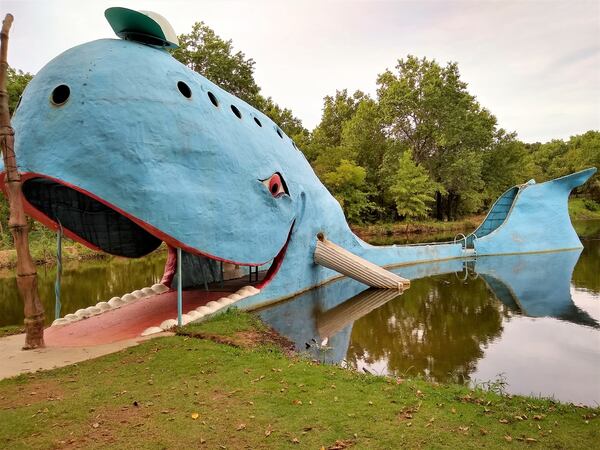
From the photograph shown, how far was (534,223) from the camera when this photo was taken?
79.2 ft

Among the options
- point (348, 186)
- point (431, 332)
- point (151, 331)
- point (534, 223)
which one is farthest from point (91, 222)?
point (348, 186)

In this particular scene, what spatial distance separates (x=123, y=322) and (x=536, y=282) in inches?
541

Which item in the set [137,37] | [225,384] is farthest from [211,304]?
[137,37]

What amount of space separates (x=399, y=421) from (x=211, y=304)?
21.1 feet

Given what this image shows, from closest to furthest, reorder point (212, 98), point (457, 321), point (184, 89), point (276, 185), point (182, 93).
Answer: point (182, 93), point (184, 89), point (212, 98), point (457, 321), point (276, 185)

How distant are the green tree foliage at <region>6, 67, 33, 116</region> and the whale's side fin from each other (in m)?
18.8

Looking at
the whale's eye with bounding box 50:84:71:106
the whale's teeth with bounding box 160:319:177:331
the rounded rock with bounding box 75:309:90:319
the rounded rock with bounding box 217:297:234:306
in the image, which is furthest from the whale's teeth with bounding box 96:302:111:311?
the whale's eye with bounding box 50:84:71:106

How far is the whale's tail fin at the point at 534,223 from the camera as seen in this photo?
23672 mm

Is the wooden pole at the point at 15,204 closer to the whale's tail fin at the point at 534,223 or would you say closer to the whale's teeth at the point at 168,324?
the whale's teeth at the point at 168,324

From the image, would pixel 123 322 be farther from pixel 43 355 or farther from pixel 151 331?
pixel 43 355

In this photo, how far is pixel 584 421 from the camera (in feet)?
15.8

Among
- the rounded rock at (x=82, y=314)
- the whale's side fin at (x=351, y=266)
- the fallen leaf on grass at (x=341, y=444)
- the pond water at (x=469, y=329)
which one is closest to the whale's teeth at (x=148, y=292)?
the rounded rock at (x=82, y=314)

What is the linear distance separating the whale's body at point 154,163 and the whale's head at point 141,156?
22mm

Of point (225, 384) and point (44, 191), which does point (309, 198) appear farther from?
point (225, 384)
